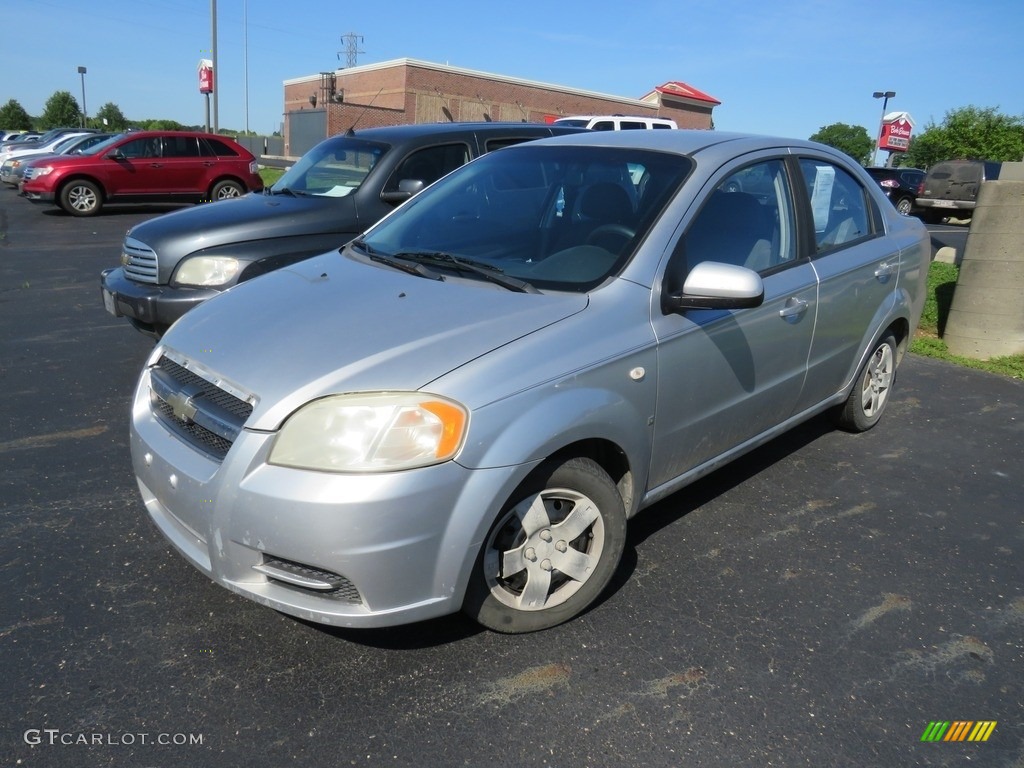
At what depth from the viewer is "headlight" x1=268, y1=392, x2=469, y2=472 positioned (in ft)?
7.98

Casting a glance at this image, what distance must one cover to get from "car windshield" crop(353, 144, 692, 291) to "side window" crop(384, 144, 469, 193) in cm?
219

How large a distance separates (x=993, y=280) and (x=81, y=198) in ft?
54.1

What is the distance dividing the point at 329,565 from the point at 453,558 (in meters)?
0.37

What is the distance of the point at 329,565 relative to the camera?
95.7 inches

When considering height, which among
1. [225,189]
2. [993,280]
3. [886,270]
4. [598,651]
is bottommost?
[598,651]

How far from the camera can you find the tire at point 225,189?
18203mm

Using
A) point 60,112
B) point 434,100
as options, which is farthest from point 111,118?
point 434,100

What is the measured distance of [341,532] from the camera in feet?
7.82

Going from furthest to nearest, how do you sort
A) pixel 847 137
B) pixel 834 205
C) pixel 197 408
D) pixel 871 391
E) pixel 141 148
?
pixel 847 137, pixel 141 148, pixel 871 391, pixel 834 205, pixel 197 408

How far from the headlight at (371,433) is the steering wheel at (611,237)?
1.17 m

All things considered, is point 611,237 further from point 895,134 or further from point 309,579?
point 895,134

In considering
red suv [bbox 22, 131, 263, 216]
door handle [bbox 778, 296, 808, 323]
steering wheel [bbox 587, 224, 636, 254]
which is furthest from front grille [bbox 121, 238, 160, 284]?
red suv [bbox 22, 131, 263, 216]

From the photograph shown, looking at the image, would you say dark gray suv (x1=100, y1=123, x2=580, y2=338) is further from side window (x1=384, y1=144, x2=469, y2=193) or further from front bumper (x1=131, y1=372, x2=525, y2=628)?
front bumper (x1=131, y1=372, x2=525, y2=628)

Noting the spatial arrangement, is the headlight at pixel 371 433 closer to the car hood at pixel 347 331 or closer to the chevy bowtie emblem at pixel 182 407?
the car hood at pixel 347 331
